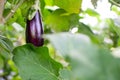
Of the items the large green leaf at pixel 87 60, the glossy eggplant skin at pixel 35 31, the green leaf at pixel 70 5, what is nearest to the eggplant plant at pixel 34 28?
the glossy eggplant skin at pixel 35 31

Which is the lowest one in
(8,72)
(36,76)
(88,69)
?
(8,72)

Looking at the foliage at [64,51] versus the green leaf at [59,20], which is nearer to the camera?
the foliage at [64,51]

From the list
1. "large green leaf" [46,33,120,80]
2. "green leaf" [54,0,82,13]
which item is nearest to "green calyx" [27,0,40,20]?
"green leaf" [54,0,82,13]

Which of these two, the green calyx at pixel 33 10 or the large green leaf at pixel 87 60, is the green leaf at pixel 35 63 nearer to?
the green calyx at pixel 33 10

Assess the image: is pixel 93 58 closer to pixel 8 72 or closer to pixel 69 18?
pixel 69 18

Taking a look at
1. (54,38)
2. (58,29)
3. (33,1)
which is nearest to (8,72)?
(58,29)

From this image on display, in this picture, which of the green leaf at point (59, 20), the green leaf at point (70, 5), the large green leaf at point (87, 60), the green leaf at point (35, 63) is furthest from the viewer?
the green leaf at point (59, 20)

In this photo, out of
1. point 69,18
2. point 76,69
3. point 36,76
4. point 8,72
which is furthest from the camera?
point 8,72
